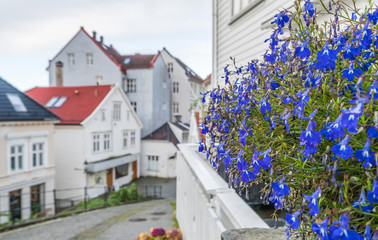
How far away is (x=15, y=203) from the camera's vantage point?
16.4 metres

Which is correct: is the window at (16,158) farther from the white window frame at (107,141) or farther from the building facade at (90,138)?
the white window frame at (107,141)

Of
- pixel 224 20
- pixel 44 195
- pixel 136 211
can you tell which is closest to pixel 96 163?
pixel 44 195

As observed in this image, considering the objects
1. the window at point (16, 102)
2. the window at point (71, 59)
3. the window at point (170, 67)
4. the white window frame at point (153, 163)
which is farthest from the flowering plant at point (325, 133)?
the window at point (170, 67)

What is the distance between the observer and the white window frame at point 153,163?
27.9 m

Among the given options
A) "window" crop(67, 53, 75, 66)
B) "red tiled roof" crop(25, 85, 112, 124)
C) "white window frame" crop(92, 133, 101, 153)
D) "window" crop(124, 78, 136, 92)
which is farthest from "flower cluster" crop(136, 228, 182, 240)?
"window" crop(67, 53, 75, 66)

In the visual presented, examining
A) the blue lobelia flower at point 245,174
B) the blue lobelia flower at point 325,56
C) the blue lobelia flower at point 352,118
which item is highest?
the blue lobelia flower at point 325,56

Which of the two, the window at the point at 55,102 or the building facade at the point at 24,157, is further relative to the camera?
the window at the point at 55,102

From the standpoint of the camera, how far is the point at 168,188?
23859 mm

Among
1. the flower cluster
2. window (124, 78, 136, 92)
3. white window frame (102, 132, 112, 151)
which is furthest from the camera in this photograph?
window (124, 78, 136, 92)

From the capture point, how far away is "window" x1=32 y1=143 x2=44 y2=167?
17484 millimetres

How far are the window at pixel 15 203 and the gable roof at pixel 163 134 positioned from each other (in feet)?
43.7

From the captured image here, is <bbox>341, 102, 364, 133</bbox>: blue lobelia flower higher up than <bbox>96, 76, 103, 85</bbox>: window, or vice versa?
<bbox>96, 76, 103, 85</bbox>: window

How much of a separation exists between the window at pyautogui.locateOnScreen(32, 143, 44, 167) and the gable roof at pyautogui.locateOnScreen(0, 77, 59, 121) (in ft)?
5.10

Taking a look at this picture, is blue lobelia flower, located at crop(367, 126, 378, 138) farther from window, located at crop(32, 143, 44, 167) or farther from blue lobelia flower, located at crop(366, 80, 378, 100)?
window, located at crop(32, 143, 44, 167)
